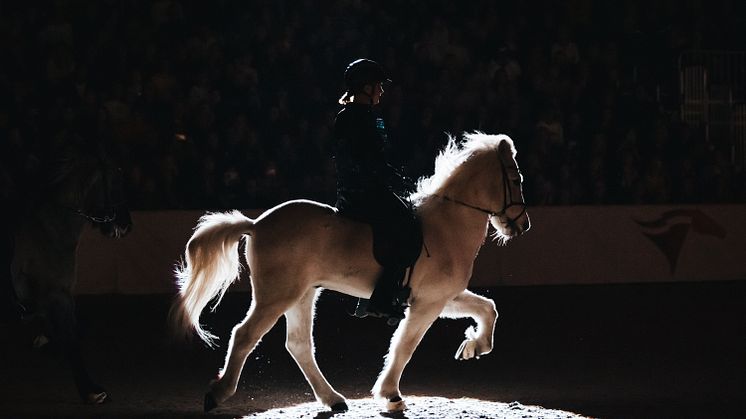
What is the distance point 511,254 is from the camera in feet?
47.5

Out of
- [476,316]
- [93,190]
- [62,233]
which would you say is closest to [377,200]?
[476,316]

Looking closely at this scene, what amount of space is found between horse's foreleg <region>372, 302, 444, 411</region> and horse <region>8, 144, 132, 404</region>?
1995 mm

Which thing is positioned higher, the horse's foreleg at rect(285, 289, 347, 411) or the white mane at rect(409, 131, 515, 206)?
the white mane at rect(409, 131, 515, 206)

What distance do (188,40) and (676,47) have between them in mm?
8501

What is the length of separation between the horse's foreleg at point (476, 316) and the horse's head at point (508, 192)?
52cm

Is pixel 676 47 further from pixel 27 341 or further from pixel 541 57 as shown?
pixel 27 341

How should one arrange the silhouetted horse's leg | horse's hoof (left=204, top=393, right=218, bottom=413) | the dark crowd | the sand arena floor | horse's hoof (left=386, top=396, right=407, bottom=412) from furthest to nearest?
1. the dark crowd
2. the silhouetted horse's leg
3. the sand arena floor
4. horse's hoof (left=386, top=396, right=407, bottom=412)
5. horse's hoof (left=204, top=393, right=218, bottom=413)

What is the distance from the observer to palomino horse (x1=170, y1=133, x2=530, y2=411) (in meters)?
6.68

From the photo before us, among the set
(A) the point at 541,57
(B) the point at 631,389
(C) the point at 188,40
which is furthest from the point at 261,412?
(A) the point at 541,57

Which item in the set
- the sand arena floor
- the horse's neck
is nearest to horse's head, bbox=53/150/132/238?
the sand arena floor

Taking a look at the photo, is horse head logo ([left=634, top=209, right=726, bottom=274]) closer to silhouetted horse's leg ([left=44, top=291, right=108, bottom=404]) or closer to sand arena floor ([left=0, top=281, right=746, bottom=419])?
sand arena floor ([left=0, top=281, right=746, bottom=419])

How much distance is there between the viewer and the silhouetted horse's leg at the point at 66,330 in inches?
287

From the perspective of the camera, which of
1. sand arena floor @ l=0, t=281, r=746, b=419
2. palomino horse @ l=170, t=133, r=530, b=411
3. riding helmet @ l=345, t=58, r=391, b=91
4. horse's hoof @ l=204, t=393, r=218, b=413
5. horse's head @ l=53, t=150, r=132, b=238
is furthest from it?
horse's head @ l=53, t=150, r=132, b=238

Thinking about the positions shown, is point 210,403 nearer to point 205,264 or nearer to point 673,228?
point 205,264
